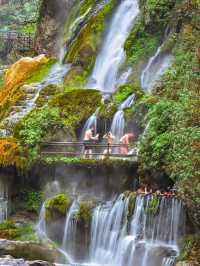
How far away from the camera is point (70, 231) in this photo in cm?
1938

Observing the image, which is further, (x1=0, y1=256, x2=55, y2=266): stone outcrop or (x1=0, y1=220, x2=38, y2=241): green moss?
(x1=0, y1=220, x2=38, y2=241): green moss

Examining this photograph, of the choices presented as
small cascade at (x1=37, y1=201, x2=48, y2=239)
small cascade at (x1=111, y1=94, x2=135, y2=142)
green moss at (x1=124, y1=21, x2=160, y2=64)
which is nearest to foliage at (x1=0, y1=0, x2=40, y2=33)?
green moss at (x1=124, y1=21, x2=160, y2=64)

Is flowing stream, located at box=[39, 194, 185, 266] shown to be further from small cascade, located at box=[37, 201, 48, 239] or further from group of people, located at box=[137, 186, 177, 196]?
small cascade, located at box=[37, 201, 48, 239]

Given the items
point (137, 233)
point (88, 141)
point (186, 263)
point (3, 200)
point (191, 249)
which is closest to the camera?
point (186, 263)

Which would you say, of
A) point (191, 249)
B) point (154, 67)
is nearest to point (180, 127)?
point (191, 249)

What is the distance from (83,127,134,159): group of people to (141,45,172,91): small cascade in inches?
165

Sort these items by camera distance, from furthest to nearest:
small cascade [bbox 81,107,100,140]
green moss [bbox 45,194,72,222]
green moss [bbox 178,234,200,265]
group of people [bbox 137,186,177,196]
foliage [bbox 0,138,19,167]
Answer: small cascade [bbox 81,107,100,140], foliage [bbox 0,138,19,167], green moss [bbox 45,194,72,222], group of people [bbox 137,186,177,196], green moss [bbox 178,234,200,265]

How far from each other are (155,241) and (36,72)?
50.9 ft

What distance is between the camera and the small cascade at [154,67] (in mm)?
26094

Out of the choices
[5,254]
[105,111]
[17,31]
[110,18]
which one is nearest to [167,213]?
[5,254]

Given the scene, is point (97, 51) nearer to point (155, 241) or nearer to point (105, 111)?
point (105, 111)

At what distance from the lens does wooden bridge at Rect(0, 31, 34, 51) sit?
43406 millimetres

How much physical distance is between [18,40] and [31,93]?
57.1 feet

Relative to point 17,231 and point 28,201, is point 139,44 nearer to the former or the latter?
point 28,201
